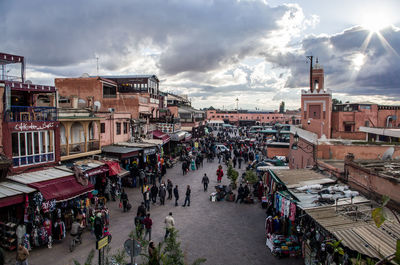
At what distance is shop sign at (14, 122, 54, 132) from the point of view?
→ 11.8 meters

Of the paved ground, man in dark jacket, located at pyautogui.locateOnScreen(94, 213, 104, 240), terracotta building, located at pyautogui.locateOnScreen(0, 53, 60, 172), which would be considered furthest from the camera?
terracotta building, located at pyautogui.locateOnScreen(0, 53, 60, 172)

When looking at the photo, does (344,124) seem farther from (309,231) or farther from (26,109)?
Answer: (26,109)

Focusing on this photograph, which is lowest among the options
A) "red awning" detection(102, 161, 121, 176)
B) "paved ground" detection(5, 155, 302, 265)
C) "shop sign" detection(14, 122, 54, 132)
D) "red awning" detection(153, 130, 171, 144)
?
"paved ground" detection(5, 155, 302, 265)

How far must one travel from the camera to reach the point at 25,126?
1203 cm

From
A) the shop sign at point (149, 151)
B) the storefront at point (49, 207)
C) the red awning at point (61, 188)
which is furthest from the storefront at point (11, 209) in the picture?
the shop sign at point (149, 151)

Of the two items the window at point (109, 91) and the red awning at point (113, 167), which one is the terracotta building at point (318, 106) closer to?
the red awning at point (113, 167)

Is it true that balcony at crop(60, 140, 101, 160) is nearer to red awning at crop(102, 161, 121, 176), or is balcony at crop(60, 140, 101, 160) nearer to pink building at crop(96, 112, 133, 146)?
red awning at crop(102, 161, 121, 176)

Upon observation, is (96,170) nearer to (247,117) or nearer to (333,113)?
(333,113)

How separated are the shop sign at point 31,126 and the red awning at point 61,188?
8.22ft

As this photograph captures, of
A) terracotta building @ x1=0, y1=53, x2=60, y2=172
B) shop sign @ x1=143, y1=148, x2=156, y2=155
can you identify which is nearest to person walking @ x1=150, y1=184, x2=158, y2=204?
terracotta building @ x1=0, y1=53, x2=60, y2=172

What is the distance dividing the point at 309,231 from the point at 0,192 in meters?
10.5

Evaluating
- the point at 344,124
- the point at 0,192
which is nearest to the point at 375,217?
the point at 0,192

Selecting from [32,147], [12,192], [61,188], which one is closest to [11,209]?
[12,192]

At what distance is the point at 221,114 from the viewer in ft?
313
